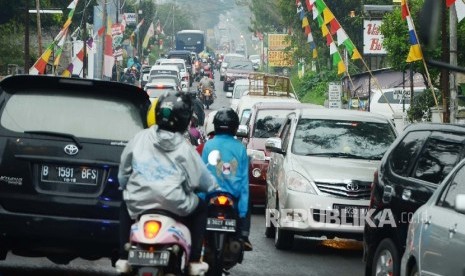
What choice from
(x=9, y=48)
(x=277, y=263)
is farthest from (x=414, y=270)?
(x=9, y=48)

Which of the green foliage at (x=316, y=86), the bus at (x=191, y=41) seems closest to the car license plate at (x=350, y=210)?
the green foliage at (x=316, y=86)

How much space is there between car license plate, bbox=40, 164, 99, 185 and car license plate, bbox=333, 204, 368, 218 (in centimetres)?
511

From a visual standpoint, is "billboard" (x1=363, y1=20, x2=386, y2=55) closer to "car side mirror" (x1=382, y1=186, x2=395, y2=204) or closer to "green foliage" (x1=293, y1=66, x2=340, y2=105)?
"green foliage" (x1=293, y1=66, x2=340, y2=105)

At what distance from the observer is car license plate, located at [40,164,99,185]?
10.6 metres

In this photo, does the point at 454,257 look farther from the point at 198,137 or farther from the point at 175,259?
the point at 198,137

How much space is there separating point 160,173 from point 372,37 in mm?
33142

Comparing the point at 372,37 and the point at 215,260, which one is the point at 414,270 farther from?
the point at 372,37

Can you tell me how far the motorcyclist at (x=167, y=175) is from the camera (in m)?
8.37

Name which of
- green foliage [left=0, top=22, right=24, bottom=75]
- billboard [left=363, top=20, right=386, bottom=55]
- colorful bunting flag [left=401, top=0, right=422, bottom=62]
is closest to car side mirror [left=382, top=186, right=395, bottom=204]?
colorful bunting flag [left=401, top=0, right=422, bottom=62]

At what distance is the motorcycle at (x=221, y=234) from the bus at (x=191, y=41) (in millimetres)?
97036

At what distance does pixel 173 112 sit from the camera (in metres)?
8.60

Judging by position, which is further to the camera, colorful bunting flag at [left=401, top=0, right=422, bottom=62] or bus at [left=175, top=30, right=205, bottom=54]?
bus at [left=175, top=30, right=205, bottom=54]

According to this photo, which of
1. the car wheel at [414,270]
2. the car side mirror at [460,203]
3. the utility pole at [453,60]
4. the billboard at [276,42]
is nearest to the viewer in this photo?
the car side mirror at [460,203]

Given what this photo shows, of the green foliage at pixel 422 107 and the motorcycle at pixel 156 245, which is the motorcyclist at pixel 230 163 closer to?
the motorcycle at pixel 156 245
